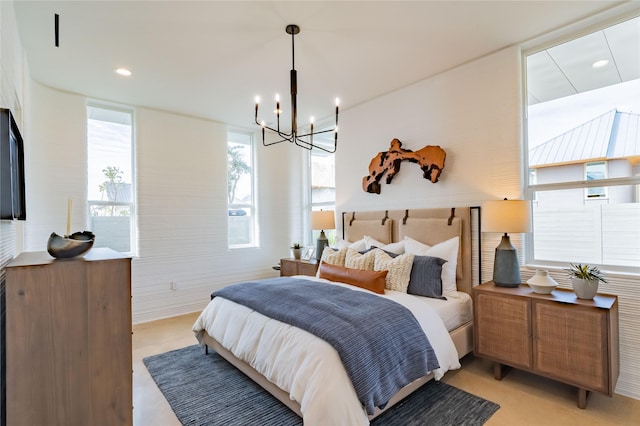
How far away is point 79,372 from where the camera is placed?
57.5 inches

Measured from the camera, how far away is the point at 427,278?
288cm

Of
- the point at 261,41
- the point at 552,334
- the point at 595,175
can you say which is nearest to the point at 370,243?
the point at 552,334

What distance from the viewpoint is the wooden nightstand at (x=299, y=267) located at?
421 cm

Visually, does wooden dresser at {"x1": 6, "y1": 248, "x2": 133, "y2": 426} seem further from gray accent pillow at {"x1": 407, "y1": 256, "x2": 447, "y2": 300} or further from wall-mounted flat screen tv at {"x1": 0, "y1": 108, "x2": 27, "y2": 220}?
gray accent pillow at {"x1": 407, "y1": 256, "x2": 447, "y2": 300}

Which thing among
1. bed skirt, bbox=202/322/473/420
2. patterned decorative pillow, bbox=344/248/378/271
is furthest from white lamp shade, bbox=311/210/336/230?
bed skirt, bbox=202/322/473/420

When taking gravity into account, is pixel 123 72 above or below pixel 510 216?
above

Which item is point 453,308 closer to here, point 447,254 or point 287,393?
point 447,254

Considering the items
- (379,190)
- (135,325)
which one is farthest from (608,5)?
(135,325)

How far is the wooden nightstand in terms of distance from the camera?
13.8 ft

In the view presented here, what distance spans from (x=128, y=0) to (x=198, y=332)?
2838 mm

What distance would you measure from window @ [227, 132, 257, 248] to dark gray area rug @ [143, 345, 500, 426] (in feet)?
8.82

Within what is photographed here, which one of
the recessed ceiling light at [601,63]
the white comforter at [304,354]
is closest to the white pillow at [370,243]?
the white comforter at [304,354]

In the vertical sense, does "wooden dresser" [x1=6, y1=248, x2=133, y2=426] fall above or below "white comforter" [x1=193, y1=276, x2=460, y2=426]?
above

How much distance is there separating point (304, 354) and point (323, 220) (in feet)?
8.60
